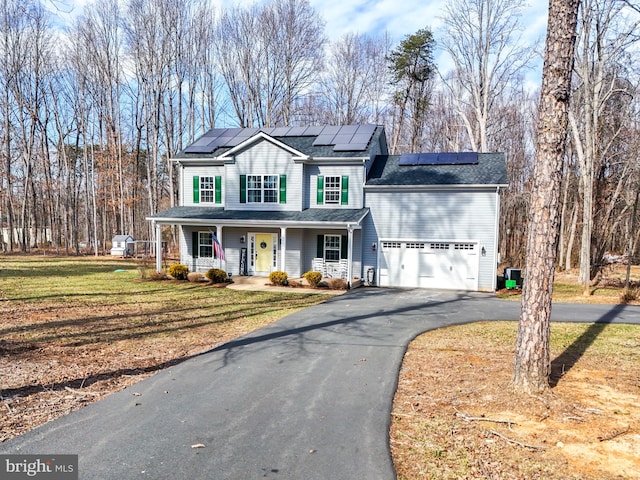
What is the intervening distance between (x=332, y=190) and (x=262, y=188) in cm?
321

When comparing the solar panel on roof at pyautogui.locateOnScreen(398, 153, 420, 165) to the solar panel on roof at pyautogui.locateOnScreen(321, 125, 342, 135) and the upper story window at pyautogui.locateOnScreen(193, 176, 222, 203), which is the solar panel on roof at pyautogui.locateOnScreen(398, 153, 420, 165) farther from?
the upper story window at pyautogui.locateOnScreen(193, 176, 222, 203)

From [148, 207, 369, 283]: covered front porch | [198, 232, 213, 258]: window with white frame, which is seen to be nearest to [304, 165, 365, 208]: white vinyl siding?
[148, 207, 369, 283]: covered front porch

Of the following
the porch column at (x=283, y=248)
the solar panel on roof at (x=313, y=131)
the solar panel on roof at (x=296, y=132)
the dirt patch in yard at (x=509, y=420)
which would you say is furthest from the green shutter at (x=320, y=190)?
the dirt patch in yard at (x=509, y=420)

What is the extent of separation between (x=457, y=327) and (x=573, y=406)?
187 inches

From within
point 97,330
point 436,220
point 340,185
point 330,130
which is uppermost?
point 330,130

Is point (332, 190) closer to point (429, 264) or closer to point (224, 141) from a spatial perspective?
point (429, 264)

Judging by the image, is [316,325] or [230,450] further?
[316,325]

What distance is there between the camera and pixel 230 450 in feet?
13.3

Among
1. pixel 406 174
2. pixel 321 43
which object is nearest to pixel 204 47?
pixel 321 43

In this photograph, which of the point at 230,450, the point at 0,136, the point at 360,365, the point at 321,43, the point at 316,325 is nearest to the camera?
the point at 230,450

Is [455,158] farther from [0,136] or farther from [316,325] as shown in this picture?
[0,136]

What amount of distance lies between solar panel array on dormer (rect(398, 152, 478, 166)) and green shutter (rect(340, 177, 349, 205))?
2.91 metres
